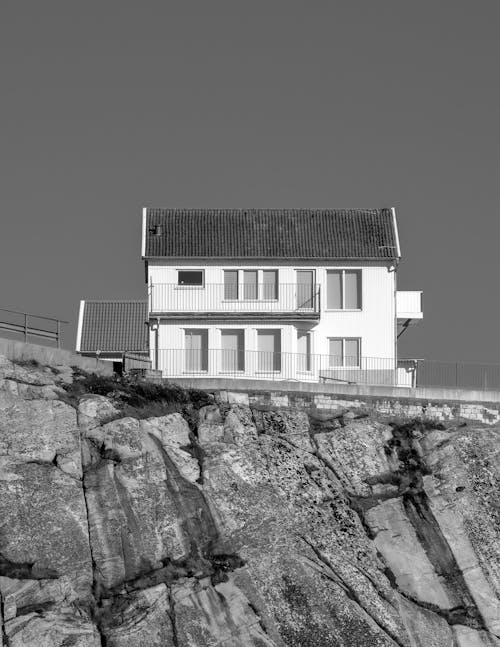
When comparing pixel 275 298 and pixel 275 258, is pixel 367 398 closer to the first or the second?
pixel 275 298

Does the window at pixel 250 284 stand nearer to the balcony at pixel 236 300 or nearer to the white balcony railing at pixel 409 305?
the balcony at pixel 236 300

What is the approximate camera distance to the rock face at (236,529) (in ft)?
132

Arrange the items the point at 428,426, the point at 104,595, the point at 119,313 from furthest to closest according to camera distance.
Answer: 1. the point at 119,313
2. the point at 428,426
3. the point at 104,595

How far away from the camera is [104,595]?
40.2 metres

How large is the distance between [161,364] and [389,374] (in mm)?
9960

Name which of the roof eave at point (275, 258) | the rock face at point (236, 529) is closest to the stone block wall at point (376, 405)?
the rock face at point (236, 529)

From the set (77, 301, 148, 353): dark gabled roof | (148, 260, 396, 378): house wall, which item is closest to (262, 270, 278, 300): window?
(148, 260, 396, 378): house wall

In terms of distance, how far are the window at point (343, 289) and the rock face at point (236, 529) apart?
1119 centimetres

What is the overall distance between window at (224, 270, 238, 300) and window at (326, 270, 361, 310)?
4103 mm

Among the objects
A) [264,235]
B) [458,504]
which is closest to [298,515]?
[458,504]

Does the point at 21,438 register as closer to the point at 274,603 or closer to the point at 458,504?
the point at 274,603

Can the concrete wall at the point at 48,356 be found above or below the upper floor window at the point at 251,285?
below

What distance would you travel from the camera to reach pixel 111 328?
84.2m

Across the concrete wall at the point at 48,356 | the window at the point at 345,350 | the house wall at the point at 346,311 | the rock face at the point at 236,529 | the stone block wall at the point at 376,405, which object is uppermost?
the house wall at the point at 346,311
